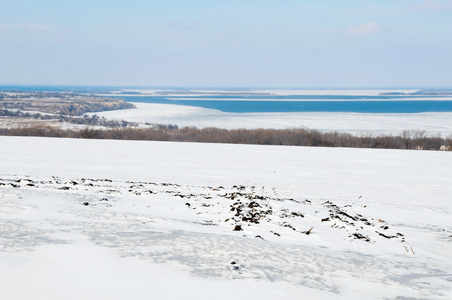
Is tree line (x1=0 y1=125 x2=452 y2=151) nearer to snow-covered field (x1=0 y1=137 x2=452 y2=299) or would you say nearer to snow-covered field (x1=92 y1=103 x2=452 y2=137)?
snow-covered field (x1=92 y1=103 x2=452 y2=137)

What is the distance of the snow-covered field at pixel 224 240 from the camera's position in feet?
16.8

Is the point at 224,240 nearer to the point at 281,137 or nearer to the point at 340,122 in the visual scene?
the point at 281,137

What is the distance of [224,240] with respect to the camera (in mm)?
7027

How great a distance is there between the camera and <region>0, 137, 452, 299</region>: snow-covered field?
5.13 m

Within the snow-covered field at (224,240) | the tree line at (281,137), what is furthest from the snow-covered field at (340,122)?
the snow-covered field at (224,240)

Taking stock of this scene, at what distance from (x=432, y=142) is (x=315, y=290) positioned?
39.4 m

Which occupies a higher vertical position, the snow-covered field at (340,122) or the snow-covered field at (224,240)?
the snow-covered field at (224,240)

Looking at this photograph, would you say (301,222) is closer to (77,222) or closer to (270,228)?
(270,228)

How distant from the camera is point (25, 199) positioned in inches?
354

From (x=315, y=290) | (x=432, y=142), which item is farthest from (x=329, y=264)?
(x=432, y=142)

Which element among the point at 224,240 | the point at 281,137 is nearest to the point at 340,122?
the point at 281,137

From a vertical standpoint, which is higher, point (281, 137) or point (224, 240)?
point (224, 240)

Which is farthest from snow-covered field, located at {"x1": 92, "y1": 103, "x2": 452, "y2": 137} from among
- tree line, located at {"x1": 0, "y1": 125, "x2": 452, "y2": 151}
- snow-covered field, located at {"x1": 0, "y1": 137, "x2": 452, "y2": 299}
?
snow-covered field, located at {"x1": 0, "y1": 137, "x2": 452, "y2": 299}

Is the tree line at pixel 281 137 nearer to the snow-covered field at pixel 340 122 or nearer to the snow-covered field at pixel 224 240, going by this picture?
the snow-covered field at pixel 340 122
